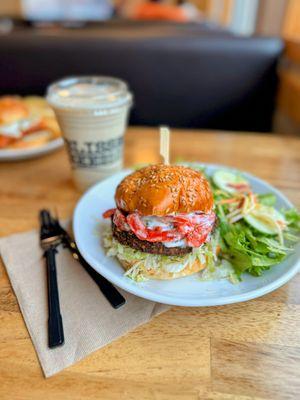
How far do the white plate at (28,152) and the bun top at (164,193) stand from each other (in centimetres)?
70

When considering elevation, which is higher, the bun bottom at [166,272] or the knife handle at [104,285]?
the bun bottom at [166,272]

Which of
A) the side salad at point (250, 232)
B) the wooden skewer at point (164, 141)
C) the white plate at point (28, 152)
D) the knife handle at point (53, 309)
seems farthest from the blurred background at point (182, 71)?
the knife handle at point (53, 309)

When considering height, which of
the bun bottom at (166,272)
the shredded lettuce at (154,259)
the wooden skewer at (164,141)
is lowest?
the bun bottom at (166,272)

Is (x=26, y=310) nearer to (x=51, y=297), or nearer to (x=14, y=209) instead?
(x=51, y=297)

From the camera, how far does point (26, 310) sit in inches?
27.3

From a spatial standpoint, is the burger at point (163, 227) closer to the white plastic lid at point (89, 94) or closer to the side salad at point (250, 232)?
the side salad at point (250, 232)

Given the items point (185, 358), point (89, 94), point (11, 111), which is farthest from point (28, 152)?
point (185, 358)

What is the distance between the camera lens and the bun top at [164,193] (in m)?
0.76

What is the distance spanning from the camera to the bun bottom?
0.77 meters

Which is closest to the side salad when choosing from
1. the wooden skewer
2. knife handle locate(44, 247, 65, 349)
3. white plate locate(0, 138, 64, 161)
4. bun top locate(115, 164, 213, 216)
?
bun top locate(115, 164, 213, 216)

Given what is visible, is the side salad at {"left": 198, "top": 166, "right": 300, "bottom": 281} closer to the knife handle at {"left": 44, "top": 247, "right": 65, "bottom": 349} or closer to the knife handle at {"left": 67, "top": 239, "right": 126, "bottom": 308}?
the knife handle at {"left": 67, "top": 239, "right": 126, "bottom": 308}

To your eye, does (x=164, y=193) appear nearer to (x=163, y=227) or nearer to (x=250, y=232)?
(x=163, y=227)

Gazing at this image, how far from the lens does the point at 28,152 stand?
4.45 ft

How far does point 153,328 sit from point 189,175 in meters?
0.39
